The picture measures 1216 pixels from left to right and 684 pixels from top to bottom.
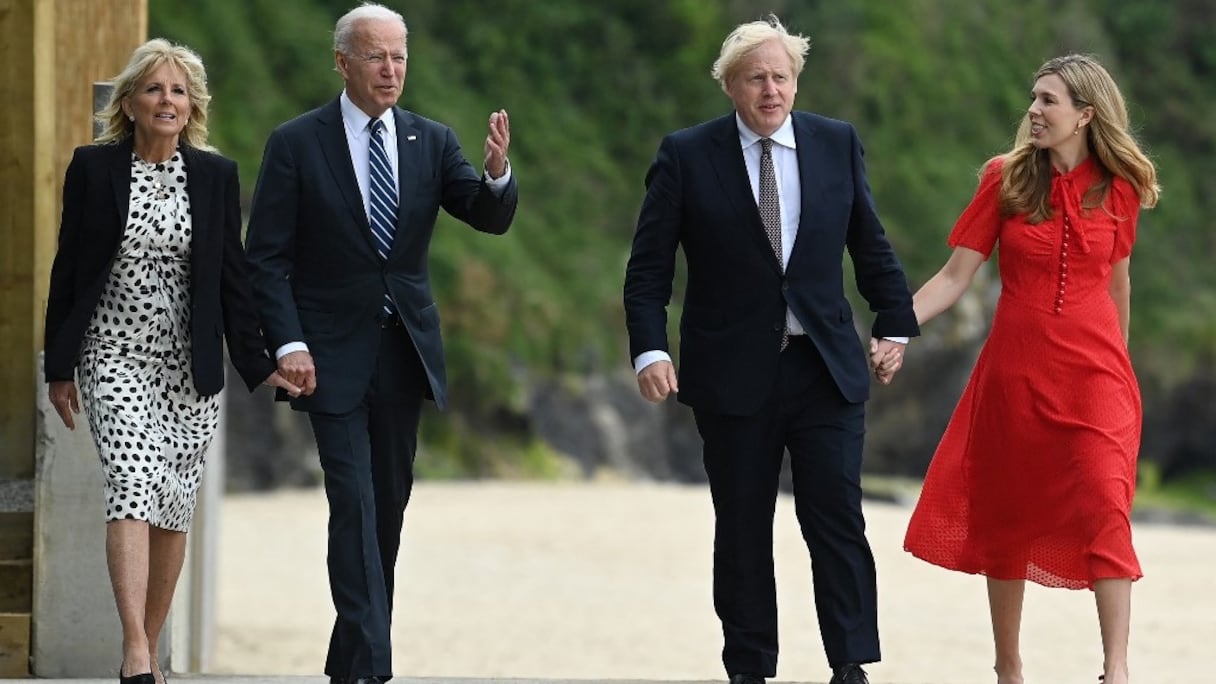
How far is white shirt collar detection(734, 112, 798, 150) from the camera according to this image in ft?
18.9

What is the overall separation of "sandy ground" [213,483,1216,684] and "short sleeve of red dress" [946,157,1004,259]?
4.30 metres

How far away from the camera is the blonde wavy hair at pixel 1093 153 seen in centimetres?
576

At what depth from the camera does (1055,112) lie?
576 cm

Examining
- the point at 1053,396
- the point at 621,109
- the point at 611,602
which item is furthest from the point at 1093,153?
the point at 621,109

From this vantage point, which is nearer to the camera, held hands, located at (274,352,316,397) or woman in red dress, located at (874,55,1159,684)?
held hands, located at (274,352,316,397)

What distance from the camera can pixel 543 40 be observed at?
31.0 meters

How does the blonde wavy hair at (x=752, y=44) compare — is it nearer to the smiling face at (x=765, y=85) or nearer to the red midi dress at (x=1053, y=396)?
the smiling face at (x=765, y=85)

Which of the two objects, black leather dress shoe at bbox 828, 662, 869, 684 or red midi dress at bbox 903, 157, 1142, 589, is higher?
red midi dress at bbox 903, 157, 1142, 589

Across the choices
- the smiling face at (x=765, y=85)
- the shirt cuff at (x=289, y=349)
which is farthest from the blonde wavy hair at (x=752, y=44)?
the shirt cuff at (x=289, y=349)

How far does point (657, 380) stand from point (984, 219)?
1070 mm

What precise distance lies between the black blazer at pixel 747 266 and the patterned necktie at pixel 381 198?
2.15 feet

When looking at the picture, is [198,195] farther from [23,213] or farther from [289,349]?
[23,213]


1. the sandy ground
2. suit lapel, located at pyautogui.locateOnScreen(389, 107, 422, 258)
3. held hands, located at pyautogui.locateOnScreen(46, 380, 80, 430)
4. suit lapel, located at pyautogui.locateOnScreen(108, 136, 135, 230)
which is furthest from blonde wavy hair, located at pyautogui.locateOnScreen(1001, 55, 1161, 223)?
the sandy ground

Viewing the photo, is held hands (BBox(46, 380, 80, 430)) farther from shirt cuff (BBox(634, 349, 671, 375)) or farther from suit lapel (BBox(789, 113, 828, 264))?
suit lapel (BBox(789, 113, 828, 264))
